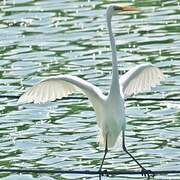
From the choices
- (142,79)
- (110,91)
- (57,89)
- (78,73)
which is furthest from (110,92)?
(78,73)

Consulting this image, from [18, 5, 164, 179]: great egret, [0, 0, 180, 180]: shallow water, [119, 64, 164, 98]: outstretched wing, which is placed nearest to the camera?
[18, 5, 164, 179]: great egret

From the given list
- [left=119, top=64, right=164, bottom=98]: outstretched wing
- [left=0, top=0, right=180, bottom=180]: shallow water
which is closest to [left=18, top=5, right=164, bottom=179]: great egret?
[left=119, top=64, right=164, bottom=98]: outstretched wing

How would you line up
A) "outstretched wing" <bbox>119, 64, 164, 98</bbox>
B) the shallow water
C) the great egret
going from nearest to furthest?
the great egret, "outstretched wing" <bbox>119, 64, 164, 98</bbox>, the shallow water

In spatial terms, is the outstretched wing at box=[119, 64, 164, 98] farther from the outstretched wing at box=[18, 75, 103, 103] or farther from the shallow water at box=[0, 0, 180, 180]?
the shallow water at box=[0, 0, 180, 180]

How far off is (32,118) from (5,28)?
4.18 meters

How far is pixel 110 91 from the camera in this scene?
947cm

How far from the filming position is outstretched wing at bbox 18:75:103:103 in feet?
31.3

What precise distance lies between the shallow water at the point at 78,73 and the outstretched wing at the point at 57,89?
1366 mm

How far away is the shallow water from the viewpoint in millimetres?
11648

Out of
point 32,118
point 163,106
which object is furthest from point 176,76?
point 32,118

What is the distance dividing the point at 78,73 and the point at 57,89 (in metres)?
4.42

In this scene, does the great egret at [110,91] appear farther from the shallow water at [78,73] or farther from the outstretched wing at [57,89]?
the shallow water at [78,73]

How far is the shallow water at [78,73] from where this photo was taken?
11.6 m

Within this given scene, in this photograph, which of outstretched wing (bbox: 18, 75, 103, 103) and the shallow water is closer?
outstretched wing (bbox: 18, 75, 103, 103)
